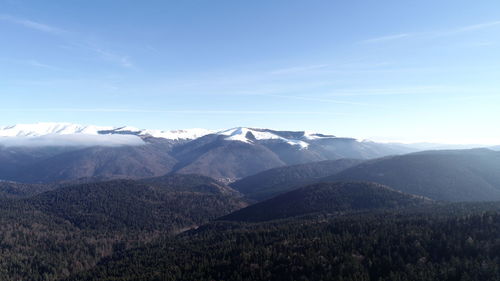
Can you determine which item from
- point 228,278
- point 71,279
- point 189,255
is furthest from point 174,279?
point 71,279

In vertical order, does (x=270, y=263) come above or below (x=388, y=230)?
below

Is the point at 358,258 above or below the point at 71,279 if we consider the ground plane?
above

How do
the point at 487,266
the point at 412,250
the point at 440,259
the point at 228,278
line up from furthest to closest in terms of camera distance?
the point at 228,278 → the point at 412,250 → the point at 440,259 → the point at 487,266

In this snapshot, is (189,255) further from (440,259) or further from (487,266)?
(487,266)

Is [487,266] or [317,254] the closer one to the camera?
[487,266]

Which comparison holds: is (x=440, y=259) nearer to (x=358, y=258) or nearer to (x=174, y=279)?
(x=358, y=258)

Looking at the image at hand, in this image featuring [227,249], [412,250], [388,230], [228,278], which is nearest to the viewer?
[412,250]

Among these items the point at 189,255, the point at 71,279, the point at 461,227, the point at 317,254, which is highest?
the point at 461,227

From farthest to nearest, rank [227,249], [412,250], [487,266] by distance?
[227,249], [412,250], [487,266]

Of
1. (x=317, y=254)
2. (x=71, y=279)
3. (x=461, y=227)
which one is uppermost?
(x=461, y=227)

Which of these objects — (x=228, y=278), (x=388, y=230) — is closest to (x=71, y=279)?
(x=228, y=278)
